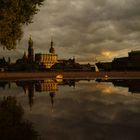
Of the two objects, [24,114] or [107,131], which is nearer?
[107,131]

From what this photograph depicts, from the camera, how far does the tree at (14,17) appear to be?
2867cm

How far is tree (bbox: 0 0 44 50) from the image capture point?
2867cm

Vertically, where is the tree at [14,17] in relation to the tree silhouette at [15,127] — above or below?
above

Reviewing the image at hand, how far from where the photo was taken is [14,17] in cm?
2966

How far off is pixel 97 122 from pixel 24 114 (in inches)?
206

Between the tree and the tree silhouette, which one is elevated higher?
the tree

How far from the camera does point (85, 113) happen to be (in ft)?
70.8

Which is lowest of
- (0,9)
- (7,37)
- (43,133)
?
(43,133)

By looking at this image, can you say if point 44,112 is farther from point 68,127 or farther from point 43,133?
point 43,133

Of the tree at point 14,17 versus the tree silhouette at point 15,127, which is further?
the tree at point 14,17

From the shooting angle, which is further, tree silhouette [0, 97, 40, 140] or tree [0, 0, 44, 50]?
tree [0, 0, 44, 50]

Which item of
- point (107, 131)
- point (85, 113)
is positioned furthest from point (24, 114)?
point (107, 131)

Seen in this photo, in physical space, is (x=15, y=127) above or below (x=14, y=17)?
below

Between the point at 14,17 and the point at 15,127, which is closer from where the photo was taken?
the point at 15,127
